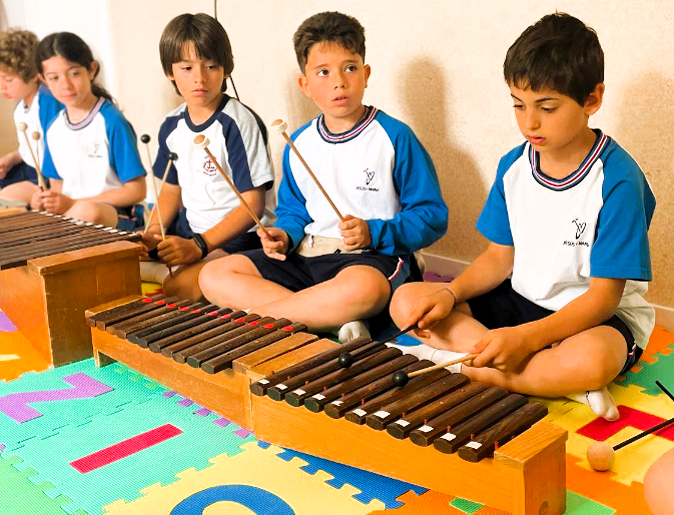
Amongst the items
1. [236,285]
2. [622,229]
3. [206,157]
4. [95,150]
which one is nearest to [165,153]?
[206,157]

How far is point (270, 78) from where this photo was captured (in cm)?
293

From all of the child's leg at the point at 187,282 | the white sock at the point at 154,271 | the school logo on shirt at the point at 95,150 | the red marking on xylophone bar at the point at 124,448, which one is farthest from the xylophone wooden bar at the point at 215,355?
the school logo on shirt at the point at 95,150

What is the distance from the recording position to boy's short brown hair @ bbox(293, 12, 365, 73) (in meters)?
2.02

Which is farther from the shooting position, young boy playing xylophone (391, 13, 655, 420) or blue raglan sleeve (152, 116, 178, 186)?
blue raglan sleeve (152, 116, 178, 186)

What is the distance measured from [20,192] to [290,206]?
1.50m

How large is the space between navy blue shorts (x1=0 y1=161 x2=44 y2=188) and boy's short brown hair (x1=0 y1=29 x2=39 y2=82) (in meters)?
0.36

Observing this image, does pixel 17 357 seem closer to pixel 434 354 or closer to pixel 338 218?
pixel 338 218

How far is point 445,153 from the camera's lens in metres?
2.43

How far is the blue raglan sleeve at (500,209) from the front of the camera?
1.79 meters


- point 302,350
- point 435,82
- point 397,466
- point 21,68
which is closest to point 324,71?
point 435,82

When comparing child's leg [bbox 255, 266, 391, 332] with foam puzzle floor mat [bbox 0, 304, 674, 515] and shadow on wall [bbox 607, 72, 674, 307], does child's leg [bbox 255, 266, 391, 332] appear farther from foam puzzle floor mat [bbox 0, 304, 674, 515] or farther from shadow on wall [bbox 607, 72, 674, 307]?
shadow on wall [bbox 607, 72, 674, 307]

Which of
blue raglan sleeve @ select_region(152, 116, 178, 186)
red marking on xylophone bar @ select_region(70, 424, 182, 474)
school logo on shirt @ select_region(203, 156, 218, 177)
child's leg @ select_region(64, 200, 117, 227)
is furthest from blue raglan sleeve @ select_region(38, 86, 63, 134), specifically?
red marking on xylophone bar @ select_region(70, 424, 182, 474)

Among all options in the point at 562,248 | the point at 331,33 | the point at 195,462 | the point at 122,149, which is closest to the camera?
the point at 195,462

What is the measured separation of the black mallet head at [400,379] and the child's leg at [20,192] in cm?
223
